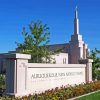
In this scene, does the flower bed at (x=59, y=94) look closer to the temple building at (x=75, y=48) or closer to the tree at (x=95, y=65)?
the tree at (x=95, y=65)

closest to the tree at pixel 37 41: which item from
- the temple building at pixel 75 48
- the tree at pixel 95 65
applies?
the tree at pixel 95 65

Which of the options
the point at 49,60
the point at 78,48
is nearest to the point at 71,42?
the point at 78,48

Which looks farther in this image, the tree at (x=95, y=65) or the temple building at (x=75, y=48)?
the temple building at (x=75, y=48)

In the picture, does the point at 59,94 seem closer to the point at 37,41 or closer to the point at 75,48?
the point at 37,41

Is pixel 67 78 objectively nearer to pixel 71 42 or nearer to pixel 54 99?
pixel 54 99

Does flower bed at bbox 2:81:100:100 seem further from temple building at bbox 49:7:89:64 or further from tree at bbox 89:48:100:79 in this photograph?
temple building at bbox 49:7:89:64

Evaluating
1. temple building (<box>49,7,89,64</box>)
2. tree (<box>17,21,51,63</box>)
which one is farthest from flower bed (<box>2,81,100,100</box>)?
temple building (<box>49,7,89,64</box>)

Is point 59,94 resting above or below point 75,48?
below

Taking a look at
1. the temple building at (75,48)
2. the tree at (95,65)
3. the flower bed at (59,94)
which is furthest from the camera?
the temple building at (75,48)

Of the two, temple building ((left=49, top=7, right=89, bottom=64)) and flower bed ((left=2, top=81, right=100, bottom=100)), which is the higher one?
temple building ((left=49, top=7, right=89, bottom=64))

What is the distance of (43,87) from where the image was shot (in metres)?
15.9

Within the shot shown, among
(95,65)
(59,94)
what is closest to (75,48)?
(95,65)

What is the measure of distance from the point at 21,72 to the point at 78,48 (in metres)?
41.1

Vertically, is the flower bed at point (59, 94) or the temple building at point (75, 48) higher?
the temple building at point (75, 48)
